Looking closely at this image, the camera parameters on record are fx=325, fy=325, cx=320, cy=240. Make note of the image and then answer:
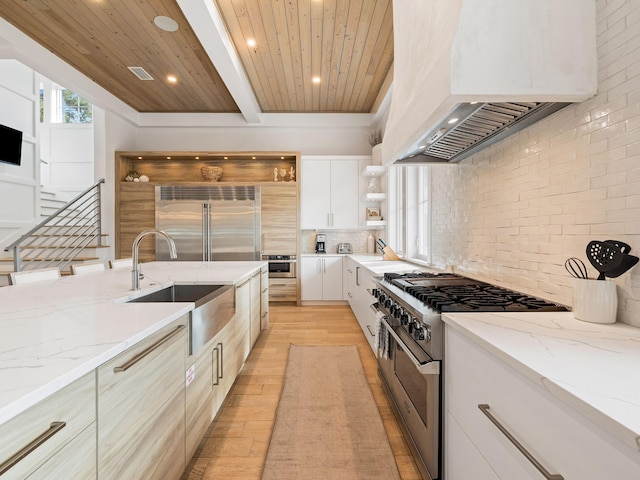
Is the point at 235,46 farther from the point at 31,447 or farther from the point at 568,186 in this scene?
the point at 31,447

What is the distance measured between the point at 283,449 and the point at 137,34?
387 cm

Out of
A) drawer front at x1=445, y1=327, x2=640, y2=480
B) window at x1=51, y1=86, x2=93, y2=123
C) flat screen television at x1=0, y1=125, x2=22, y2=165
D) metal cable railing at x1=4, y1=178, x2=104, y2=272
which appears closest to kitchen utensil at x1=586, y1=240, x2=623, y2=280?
drawer front at x1=445, y1=327, x2=640, y2=480

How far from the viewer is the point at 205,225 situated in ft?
16.3

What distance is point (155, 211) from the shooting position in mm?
5004

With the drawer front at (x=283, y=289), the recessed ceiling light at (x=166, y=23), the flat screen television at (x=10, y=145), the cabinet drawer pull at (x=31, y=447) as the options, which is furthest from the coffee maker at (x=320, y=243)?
the cabinet drawer pull at (x=31, y=447)

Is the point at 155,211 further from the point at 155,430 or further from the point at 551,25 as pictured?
the point at 551,25

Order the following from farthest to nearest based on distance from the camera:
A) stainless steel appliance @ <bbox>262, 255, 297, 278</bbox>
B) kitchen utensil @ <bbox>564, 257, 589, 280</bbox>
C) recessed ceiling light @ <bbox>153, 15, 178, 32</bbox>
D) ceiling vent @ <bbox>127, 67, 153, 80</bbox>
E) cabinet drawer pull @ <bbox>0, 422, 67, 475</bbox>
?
1. stainless steel appliance @ <bbox>262, 255, 297, 278</bbox>
2. ceiling vent @ <bbox>127, 67, 153, 80</bbox>
3. recessed ceiling light @ <bbox>153, 15, 178, 32</bbox>
4. kitchen utensil @ <bbox>564, 257, 589, 280</bbox>
5. cabinet drawer pull @ <bbox>0, 422, 67, 475</bbox>

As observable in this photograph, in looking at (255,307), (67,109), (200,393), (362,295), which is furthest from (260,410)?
(67,109)

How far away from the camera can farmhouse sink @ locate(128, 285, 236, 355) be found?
1531mm

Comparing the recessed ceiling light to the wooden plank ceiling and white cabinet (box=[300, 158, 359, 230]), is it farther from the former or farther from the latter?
white cabinet (box=[300, 158, 359, 230])

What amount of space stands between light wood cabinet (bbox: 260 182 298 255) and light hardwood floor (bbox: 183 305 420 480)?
1.44 meters

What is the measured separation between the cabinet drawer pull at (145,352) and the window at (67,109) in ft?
25.4

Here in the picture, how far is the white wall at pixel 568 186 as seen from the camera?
111cm

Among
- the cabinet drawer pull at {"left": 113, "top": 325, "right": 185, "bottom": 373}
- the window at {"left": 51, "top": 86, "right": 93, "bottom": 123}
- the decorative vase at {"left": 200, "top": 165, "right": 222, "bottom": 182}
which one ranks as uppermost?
the window at {"left": 51, "top": 86, "right": 93, "bottom": 123}
